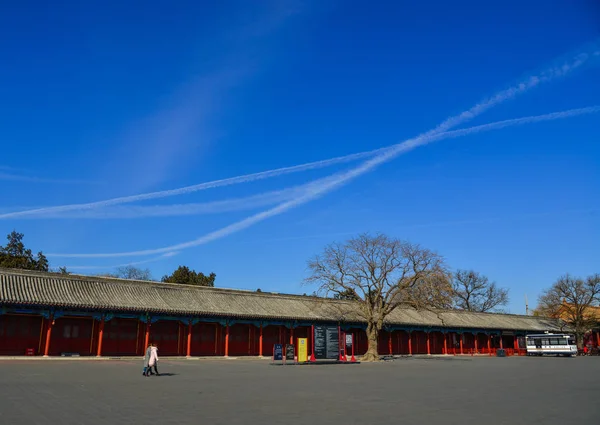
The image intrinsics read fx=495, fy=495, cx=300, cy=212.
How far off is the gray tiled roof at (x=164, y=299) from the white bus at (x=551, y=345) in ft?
35.4

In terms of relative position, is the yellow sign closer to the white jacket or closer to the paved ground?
the white jacket

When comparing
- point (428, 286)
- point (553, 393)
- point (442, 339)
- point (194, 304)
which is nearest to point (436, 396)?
point (553, 393)

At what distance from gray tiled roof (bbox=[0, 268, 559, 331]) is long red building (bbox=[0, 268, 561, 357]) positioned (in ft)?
0.22

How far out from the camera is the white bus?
180ft

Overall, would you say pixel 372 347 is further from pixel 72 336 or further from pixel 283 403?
pixel 283 403

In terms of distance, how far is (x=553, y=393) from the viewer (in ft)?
48.3

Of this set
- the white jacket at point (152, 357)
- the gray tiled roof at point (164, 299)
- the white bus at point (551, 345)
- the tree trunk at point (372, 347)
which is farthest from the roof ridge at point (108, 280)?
the white bus at point (551, 345)

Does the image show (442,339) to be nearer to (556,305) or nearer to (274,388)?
(556,305)

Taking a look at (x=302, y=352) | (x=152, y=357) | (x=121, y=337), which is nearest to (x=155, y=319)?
(x=121, y=337)

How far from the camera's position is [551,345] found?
185 feet

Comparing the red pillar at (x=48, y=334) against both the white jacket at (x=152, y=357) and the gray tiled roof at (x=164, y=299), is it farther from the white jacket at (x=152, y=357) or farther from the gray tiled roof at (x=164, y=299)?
the white jacket at (x=152, y=357)

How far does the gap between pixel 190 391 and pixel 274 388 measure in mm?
2775

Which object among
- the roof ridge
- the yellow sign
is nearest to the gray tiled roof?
→ the roof ridge

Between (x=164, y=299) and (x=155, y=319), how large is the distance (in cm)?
284
